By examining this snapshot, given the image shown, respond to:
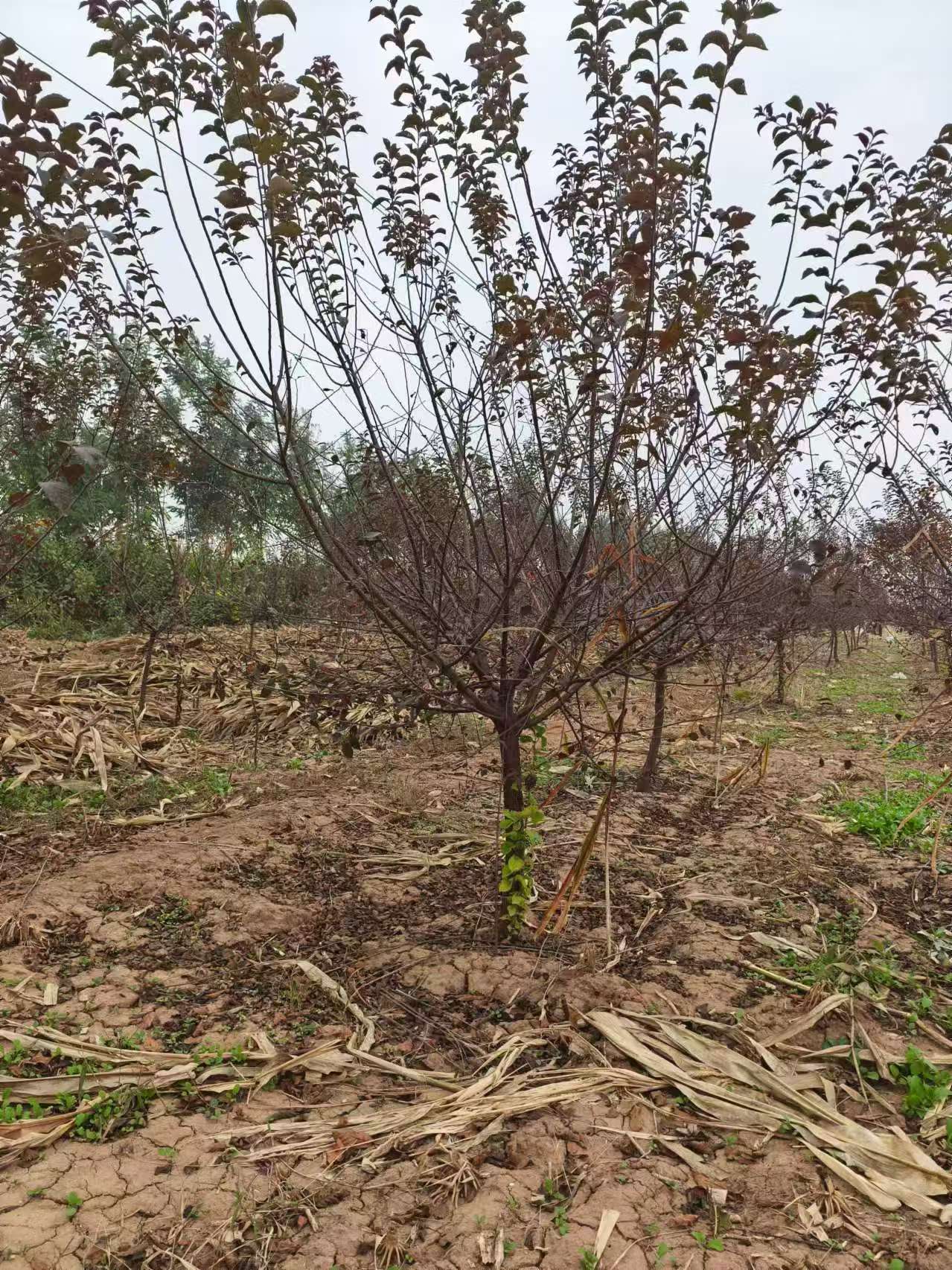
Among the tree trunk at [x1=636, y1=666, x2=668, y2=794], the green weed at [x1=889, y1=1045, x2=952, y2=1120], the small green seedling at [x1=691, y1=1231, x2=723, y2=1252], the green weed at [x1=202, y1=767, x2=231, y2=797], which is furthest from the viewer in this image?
the tree trunk at [x1=636, y1=666, x2=668, y2=794]

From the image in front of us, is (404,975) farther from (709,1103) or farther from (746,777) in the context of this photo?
(746,777)

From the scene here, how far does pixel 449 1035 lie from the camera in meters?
2.94

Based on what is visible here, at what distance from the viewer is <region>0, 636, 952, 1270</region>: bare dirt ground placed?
204 cm

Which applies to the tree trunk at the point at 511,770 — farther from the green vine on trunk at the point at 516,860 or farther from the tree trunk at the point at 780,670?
the tree trunk at the point at 780,670

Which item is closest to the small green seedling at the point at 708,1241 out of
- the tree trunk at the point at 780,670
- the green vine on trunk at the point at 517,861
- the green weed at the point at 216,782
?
the green vine on trunk at the point at 517,861

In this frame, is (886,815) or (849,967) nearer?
(849,967)

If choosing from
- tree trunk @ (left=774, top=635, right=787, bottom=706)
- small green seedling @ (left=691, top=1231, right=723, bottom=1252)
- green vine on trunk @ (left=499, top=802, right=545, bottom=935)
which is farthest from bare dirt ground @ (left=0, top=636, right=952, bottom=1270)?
tree trunk @ (left=774, top=635, right=787, bottom=706)

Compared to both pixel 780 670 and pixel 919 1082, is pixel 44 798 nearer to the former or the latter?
pixel 919 1082

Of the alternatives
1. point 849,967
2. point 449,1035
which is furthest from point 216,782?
point 849,967

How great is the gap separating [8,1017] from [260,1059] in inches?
36.8

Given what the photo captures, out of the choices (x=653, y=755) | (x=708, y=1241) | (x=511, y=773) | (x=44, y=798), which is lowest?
(x=708, y=1241)

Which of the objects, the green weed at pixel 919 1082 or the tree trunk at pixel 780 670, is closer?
the green weed at pixel 919 1082

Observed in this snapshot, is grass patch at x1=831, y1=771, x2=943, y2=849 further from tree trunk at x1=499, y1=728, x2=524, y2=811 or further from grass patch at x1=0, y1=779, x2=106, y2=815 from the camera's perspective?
grass patch at x1=0, y1=779, x2=106, y2=815

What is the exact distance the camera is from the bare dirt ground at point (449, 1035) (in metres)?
2.04
